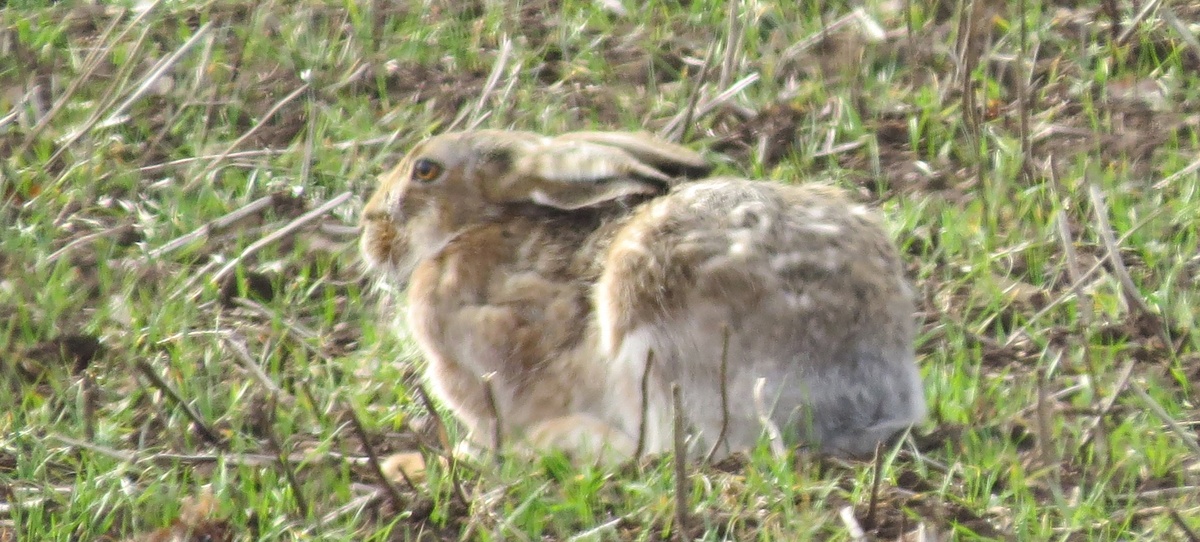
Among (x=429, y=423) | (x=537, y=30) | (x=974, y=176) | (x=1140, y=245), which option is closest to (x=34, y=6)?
(x=537, y=30)

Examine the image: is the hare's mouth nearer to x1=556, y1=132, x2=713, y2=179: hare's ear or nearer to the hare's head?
the hare's head

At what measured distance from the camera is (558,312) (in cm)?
432

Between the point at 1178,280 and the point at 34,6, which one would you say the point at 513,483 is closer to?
the point at 1178,280

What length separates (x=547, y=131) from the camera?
597cm

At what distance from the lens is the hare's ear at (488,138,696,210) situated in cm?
436

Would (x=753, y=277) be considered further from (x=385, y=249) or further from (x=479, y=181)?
(x=385, y=249)

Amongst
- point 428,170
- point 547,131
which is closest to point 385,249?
point 428,170

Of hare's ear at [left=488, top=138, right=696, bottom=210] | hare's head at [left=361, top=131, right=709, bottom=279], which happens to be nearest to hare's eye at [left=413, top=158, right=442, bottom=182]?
hare's head at [left=361, top=131, right=709, bottom=279]

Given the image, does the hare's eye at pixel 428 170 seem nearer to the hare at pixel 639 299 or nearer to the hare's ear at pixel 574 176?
the hare at pixel 639 299

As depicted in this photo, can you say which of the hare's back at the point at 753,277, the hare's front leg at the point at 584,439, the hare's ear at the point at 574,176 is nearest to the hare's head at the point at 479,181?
the hare's ear at the point at 574,176

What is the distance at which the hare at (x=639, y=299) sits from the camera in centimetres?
401

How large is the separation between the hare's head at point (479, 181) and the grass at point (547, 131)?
0.36 meters

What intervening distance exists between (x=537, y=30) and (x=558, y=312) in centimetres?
262

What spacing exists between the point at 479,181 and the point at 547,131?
4.43ft
